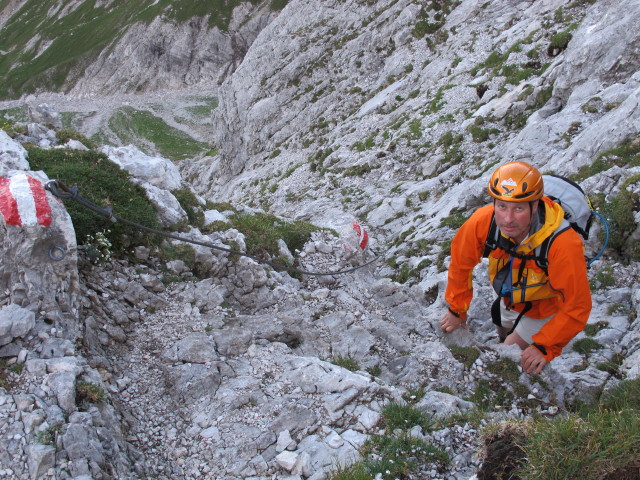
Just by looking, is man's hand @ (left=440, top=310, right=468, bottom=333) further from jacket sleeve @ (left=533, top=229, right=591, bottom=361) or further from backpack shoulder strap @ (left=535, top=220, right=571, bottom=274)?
backpack shoulder strap @ (left=535, top=220, right=571, bottom=274)

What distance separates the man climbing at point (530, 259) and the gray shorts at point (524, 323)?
26 millimetres

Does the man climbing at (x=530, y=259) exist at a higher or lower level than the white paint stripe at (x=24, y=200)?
lower

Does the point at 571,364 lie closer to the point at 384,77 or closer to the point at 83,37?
the point at 384,77

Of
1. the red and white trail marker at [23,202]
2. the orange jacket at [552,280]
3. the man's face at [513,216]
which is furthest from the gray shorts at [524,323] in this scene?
the red and white trail marker at [23,202]

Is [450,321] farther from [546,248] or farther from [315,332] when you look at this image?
[315,332]

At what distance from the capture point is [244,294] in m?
9.47

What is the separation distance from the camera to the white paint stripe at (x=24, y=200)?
6496 mm

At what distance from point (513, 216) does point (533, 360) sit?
2.14 m

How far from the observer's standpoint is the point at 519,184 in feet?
16.4

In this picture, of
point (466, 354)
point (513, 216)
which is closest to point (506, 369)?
point (466, 354)

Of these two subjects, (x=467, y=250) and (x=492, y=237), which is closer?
(x=492, y=237)

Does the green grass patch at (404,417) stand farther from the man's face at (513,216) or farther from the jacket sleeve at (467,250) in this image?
the man's face at (513,216)

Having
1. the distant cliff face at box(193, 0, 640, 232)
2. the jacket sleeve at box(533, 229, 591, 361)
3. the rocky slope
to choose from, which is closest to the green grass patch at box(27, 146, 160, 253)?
the rocky slope

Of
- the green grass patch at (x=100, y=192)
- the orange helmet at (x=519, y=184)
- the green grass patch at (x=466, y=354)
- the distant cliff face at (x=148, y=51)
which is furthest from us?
the distant cliff face at (x=148, y=51)
